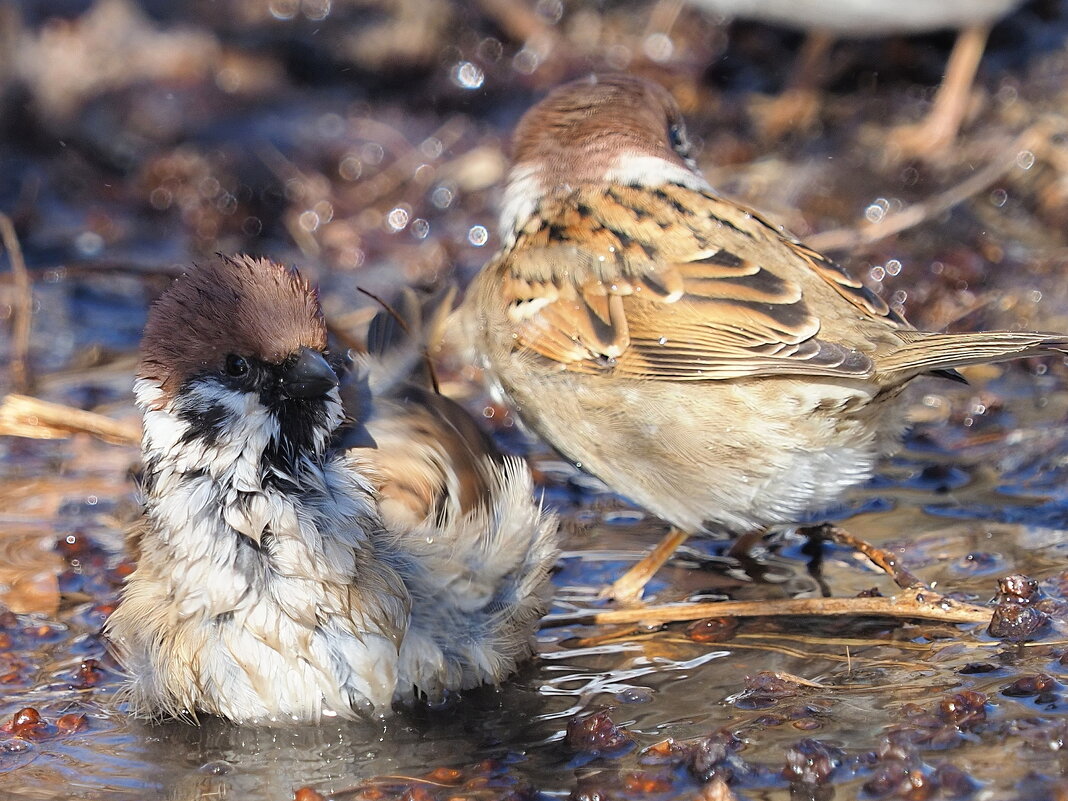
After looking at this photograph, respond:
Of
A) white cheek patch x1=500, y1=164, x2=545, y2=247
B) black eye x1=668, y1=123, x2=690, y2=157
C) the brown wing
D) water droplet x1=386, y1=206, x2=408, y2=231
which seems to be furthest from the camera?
water droplet x1=386, y1=206, x2=408, y2=231

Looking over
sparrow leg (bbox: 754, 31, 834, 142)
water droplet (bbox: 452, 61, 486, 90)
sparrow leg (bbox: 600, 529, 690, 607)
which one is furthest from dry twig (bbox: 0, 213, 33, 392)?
sparrow leg (bbox: 754, 31, 834, 142)

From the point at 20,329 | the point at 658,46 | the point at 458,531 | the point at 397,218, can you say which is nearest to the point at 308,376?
the point at 458,531

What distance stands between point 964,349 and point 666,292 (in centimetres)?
92

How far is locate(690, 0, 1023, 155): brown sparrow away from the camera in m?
7.36

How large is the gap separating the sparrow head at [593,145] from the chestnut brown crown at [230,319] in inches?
56.1

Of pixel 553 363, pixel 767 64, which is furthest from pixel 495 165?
pixel 553 363

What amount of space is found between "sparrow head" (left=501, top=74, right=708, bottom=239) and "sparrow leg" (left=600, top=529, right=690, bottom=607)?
1.16m

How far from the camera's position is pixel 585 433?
170 inches

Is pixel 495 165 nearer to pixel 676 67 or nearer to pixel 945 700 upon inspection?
pixel 676 67

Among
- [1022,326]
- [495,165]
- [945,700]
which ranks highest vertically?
[495,165]

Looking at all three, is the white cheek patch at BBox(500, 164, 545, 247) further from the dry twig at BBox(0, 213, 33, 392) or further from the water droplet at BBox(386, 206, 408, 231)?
the water droplet at BBox(386, 206, 408, 231)

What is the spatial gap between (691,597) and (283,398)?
1.51 metres

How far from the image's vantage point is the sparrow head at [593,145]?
4688 millimetres

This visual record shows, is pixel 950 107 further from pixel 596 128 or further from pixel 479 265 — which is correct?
pixel 596 128
